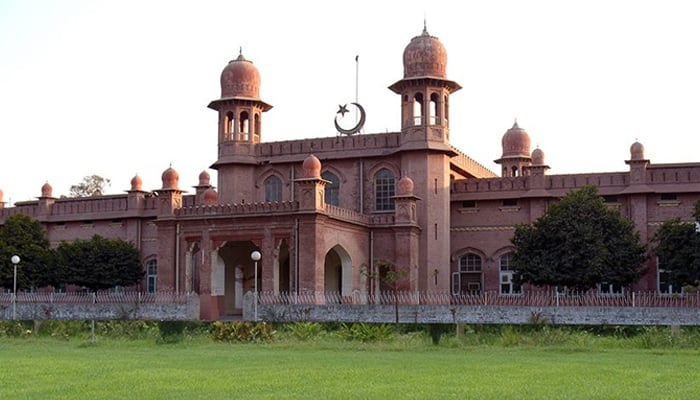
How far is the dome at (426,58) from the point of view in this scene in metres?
36.3

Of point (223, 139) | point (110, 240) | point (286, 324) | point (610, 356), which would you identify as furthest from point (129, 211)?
point (610, 356)

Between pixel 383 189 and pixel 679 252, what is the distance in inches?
452

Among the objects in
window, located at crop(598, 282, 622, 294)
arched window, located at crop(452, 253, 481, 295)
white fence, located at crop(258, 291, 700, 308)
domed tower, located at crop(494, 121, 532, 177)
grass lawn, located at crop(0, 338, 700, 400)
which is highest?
domed tower, located at crop(494, 121, 532, 177)

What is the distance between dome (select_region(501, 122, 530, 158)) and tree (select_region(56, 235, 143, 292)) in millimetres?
18487

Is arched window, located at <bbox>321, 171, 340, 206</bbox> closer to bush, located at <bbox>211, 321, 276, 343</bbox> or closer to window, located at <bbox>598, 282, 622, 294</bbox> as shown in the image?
window, located at <bbox>598, 282, 622, 294</bbox>

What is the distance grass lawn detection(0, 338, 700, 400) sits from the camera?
39.3ft

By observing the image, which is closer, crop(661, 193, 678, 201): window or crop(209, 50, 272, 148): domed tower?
crop(661, 193, 678, 201): window

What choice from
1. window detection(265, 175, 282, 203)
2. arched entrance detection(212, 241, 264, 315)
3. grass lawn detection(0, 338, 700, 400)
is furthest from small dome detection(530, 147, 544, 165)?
grass lawn detection(0, 338, 700, 400)

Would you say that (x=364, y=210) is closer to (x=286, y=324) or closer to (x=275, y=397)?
(x=286, y=324)

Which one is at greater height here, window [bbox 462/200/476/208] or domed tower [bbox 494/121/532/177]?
domed tower [bbox 494/121/532/177]

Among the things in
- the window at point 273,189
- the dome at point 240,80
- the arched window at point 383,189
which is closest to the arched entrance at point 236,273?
the window at point 273,189

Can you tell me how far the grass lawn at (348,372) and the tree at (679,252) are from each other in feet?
42.8

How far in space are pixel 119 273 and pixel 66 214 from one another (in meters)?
5.89

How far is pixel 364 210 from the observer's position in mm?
37500
